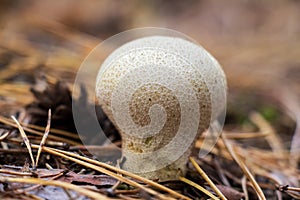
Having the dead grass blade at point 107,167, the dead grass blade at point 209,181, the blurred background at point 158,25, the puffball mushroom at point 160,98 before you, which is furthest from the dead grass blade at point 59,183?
the blurred background at point 158,25

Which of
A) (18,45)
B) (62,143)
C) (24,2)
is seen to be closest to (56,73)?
(18,45)

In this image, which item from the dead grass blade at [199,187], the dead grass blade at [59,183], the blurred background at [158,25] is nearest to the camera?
the dead grass blade at [59,183]

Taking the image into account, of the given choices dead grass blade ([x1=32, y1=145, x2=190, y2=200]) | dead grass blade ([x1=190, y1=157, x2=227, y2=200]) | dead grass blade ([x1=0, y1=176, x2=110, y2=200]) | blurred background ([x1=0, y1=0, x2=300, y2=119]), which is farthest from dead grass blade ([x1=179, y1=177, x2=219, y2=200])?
blurred background ([x1=0, y1=0, x2=300, y2=119])

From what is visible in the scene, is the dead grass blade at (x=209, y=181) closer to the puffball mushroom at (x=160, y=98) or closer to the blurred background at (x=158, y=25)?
the puffball mushroom at (x=160, y=98)

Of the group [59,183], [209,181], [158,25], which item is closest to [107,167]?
[59,183]

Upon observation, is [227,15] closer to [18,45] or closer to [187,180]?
[18,45]

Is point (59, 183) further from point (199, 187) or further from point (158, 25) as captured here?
point (158, 25)
